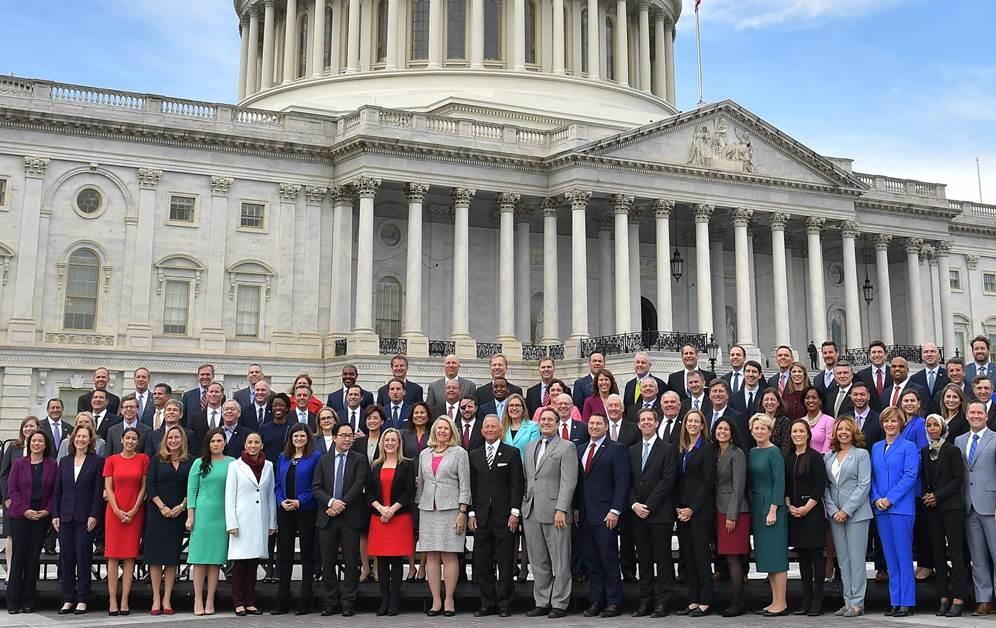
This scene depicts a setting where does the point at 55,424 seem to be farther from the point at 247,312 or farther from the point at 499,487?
the point at 247,312

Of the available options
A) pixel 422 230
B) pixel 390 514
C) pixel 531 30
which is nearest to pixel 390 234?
pixel 422 230

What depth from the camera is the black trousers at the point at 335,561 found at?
13422mm

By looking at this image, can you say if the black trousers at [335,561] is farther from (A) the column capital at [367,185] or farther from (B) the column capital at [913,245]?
(B) the column capital at [913,245]

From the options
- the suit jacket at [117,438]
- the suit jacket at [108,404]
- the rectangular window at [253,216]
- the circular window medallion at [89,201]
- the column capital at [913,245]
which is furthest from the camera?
the column capital at [913,245]

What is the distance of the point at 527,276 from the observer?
1788 inches

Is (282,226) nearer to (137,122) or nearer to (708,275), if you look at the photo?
(137,122)

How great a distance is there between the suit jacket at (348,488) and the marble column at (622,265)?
97.9 feet

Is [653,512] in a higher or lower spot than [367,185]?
lower

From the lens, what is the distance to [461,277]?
42.4m

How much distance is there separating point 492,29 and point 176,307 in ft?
83.8

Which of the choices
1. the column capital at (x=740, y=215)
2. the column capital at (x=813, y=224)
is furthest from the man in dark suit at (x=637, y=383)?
the column capital at (x=813, y=224)

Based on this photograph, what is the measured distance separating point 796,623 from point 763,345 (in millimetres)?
41077

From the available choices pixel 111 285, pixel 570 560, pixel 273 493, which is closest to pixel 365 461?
pixel 273 493

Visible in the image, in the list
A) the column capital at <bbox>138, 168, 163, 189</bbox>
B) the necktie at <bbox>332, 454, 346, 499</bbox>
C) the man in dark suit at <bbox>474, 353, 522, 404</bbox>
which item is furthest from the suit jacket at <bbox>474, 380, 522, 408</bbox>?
the column capital at <bbox>138, 168, 163, 189</bbox>
